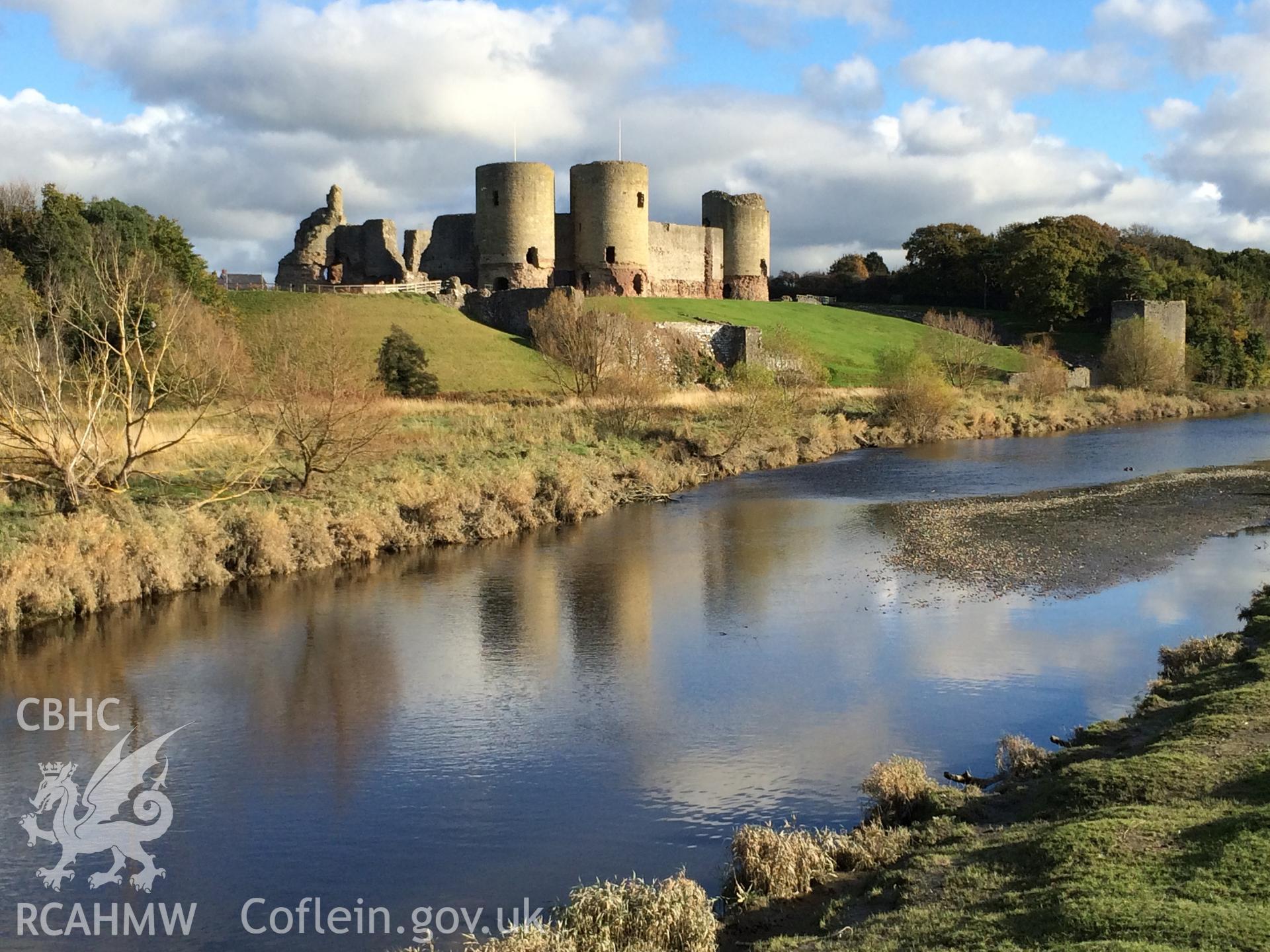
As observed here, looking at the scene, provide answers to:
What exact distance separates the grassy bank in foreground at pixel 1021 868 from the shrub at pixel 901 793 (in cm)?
1

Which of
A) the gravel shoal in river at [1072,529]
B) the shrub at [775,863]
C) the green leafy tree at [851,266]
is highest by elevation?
the green leafy tree at [851,266]

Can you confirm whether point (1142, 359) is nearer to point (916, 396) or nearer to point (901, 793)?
point (916, 396)

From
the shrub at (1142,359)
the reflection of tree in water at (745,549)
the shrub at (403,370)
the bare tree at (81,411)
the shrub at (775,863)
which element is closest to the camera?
the shrub at (775,863)

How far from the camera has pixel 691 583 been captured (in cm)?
1548

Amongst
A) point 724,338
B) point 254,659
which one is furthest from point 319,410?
point 724,338

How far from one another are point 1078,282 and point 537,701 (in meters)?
57.3

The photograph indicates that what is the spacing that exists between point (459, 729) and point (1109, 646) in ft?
22.4

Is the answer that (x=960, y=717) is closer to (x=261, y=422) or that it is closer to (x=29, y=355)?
(x=29, y=355)

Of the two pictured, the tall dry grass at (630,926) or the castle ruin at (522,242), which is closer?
the tall dry grass at (630,926)

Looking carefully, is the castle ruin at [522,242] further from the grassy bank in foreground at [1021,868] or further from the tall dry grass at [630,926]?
the tall dry grass at [630,926]

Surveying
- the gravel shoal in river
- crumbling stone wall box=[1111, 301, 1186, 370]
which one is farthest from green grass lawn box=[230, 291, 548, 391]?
crumbling stone wall box=[1111, 301, 1186, 370]

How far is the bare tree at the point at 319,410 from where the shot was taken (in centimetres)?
1817

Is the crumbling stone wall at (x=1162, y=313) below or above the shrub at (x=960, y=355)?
above

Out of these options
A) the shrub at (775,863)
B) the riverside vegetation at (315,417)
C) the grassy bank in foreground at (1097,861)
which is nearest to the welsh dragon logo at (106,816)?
the shrub at (775,863)
